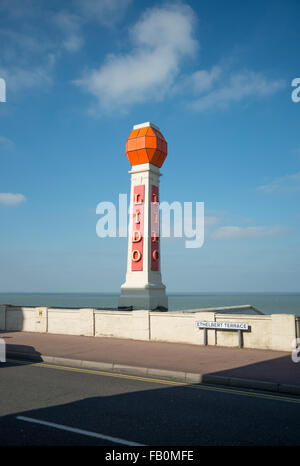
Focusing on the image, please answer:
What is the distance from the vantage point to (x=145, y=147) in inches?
1126

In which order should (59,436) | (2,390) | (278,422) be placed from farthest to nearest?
1. (2,390)
2. (278,422)
3. (59,436)

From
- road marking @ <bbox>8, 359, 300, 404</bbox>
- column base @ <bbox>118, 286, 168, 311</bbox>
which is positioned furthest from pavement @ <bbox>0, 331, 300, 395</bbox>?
column base @ <bbox>118, 286, 168, 311</bbox>

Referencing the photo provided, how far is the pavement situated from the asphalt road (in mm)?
589

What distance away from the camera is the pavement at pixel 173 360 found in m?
10.0

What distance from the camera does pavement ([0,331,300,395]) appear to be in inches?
394

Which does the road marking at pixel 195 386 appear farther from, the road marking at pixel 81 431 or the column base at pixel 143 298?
the column base at pixel 143 298

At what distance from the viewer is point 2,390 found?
29.2ft

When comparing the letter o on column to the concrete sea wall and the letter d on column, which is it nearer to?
the concrete sea wall

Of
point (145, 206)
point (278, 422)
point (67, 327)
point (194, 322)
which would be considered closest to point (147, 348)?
point (194, 322)

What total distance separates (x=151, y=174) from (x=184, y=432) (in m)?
24.2

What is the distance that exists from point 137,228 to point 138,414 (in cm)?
2183

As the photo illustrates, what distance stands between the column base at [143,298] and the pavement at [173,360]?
30.1 ft

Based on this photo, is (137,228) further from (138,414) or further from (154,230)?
(138,414)
